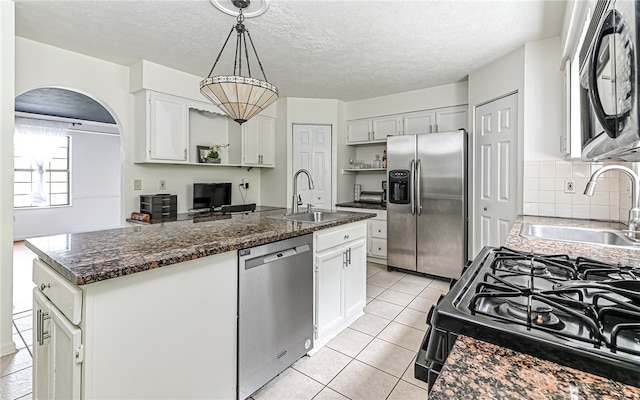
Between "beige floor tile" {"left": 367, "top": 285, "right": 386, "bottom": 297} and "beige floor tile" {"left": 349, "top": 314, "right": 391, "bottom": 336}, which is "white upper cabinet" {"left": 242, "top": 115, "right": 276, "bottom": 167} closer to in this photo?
"beige floor tile" {"left": 367, "top": 285, "right": 386, "bottom": 297}

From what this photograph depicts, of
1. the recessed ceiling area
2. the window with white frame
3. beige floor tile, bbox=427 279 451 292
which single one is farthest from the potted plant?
the window with white frame

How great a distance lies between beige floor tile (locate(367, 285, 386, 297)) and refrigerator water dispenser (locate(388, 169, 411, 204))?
1130mm

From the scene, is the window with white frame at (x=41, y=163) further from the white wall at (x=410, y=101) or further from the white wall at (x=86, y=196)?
the white wall at (x=410, y=101)

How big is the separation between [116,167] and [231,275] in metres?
6.85

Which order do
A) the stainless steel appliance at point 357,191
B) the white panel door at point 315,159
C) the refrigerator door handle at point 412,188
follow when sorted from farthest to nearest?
the stainless steel appliance at point 357,191
the white panel door at point 315,159
the refrigerator door handle at point 412,188

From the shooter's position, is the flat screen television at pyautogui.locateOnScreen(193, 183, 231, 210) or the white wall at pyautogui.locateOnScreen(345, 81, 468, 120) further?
the flat screen television at pyautogui.locateOnScreen(193, 183, 231, 210)

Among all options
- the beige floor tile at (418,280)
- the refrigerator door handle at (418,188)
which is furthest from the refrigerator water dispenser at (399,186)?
the beige floor tile at (418,280)

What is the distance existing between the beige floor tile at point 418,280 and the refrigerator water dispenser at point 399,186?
954 mm

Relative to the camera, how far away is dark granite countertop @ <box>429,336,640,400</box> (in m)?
0.44

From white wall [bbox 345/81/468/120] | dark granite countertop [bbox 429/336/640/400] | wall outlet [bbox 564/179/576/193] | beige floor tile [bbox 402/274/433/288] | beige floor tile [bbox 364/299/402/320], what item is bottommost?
beige floor tile [bbox 364/299/402/320]

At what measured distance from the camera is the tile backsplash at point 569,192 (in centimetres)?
234

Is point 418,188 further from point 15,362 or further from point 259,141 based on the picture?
point 15,362

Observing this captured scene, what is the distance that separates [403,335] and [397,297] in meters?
0.79

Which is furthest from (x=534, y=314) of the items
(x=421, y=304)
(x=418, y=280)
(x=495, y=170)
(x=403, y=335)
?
(x=418, y=280)
